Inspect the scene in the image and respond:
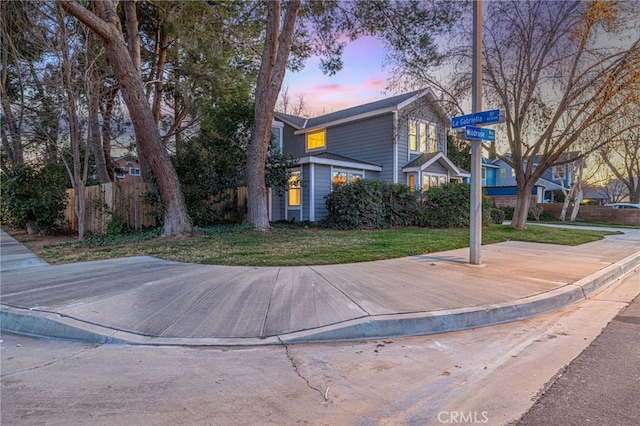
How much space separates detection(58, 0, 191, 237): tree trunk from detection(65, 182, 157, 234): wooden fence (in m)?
2.64

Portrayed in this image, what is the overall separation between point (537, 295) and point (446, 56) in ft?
35.5

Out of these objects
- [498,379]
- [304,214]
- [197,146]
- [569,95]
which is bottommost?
[498,379]

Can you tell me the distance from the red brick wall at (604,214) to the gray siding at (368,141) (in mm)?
16437

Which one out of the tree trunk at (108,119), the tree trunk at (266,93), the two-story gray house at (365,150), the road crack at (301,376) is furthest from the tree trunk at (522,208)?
the tree trunk at (108,119)

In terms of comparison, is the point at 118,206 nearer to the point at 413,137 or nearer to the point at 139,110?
the point at 139,110

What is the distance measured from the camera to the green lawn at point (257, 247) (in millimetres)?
8055

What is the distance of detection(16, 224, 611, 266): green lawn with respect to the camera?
8055mm

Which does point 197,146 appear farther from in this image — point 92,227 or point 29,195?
point 29,195

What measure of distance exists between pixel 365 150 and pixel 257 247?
1220 centimetres

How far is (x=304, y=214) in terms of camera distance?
17.1 meters

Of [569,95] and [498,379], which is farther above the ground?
[569,95]

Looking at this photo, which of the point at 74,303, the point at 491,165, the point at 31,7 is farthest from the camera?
the point at 491,165

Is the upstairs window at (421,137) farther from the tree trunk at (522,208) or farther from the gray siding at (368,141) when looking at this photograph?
the tree trunk at (522,208)

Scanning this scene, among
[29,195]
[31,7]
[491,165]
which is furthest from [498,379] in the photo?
[491,165]
